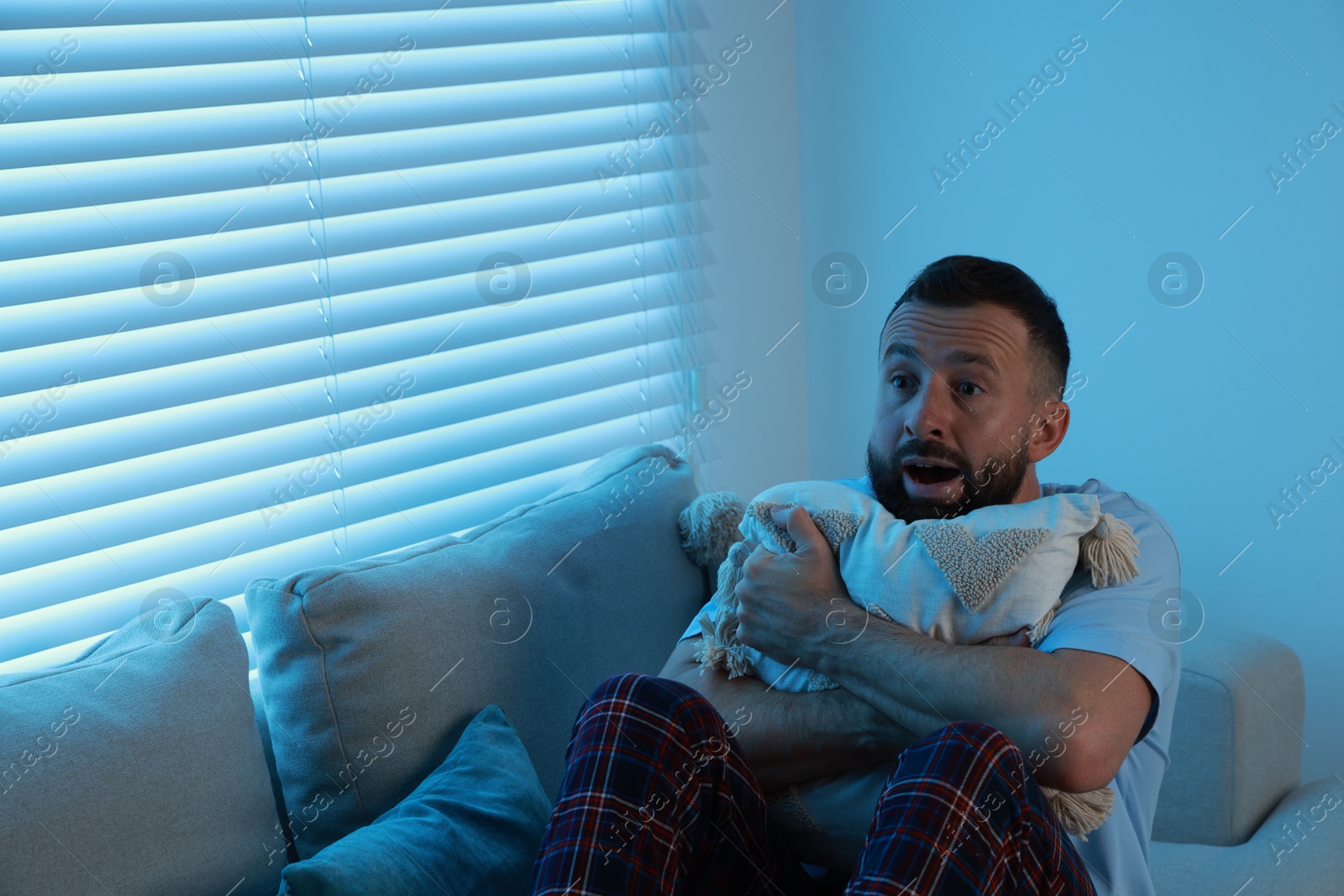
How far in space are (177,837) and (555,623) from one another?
1.81 ft

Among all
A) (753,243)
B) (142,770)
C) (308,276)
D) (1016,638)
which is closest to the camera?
(142,770)

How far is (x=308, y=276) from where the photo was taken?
5.41 feet

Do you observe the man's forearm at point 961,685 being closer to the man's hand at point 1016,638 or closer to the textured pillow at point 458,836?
the man's hand at point 1016,638

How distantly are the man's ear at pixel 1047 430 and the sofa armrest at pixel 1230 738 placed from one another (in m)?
0.47

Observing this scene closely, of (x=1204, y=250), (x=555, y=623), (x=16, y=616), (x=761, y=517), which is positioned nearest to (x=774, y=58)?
(x=1204, y=250)

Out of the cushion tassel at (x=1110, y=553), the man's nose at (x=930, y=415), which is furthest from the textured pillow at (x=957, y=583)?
the man's nose at (x=930, y=415)

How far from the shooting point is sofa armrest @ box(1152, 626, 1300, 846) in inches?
65.2

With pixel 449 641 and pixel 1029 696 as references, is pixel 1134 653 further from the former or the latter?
pixel 449 641

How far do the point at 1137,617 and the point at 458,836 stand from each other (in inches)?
33.9

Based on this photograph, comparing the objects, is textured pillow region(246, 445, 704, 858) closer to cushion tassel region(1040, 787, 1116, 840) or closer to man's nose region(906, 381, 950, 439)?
man's nose region(906, 381, 950, 439)

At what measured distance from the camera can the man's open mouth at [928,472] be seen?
59.3 inches

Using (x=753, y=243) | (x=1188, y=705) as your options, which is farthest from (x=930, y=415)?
(x=753, y=243)

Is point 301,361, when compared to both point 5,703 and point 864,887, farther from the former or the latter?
point 864,887

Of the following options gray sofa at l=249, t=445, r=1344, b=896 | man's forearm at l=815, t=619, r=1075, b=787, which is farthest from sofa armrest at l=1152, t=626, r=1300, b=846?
man's forearm at l=815, t=619, r=1075, b=787
